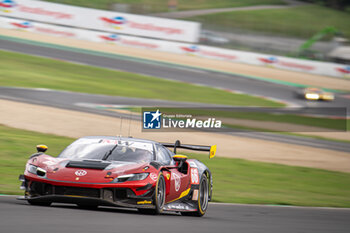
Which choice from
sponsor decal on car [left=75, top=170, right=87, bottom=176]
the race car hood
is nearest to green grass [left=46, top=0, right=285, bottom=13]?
the race car hood

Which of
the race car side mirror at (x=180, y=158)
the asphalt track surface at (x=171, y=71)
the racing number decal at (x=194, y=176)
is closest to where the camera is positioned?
the race car side mirror at (x=180, y=158)

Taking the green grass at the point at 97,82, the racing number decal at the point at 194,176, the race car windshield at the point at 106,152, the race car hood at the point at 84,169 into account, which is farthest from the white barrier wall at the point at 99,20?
the race car hood at the point at 84,169

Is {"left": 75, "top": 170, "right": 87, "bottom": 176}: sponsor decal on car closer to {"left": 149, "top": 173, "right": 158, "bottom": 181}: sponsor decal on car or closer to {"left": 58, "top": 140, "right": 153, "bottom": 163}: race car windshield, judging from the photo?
{"left": 58, "top": 140, "right": 153, "bottom": 163}: race car windshield

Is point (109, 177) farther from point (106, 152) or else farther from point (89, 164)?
point (106, 152)

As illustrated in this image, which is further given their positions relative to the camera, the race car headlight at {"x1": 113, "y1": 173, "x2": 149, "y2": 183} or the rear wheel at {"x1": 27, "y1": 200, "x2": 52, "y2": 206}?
the rear wheel at {"x1": 27, "y1": 200, "x2": 52, "y2": 206}

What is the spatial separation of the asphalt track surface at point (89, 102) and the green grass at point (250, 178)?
4633 millimetres

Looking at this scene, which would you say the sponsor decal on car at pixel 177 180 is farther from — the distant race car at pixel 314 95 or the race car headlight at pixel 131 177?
the distant race car at pixel 314 95

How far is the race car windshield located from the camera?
827cm

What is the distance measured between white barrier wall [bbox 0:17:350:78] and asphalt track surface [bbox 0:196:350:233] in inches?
1125

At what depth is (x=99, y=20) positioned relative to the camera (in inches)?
1501

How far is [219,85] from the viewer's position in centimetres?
3375

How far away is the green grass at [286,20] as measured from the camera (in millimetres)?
44969

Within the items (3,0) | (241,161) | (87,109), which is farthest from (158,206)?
(3,0)

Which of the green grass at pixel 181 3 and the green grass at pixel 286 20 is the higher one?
the green grass at pixel 181 3
